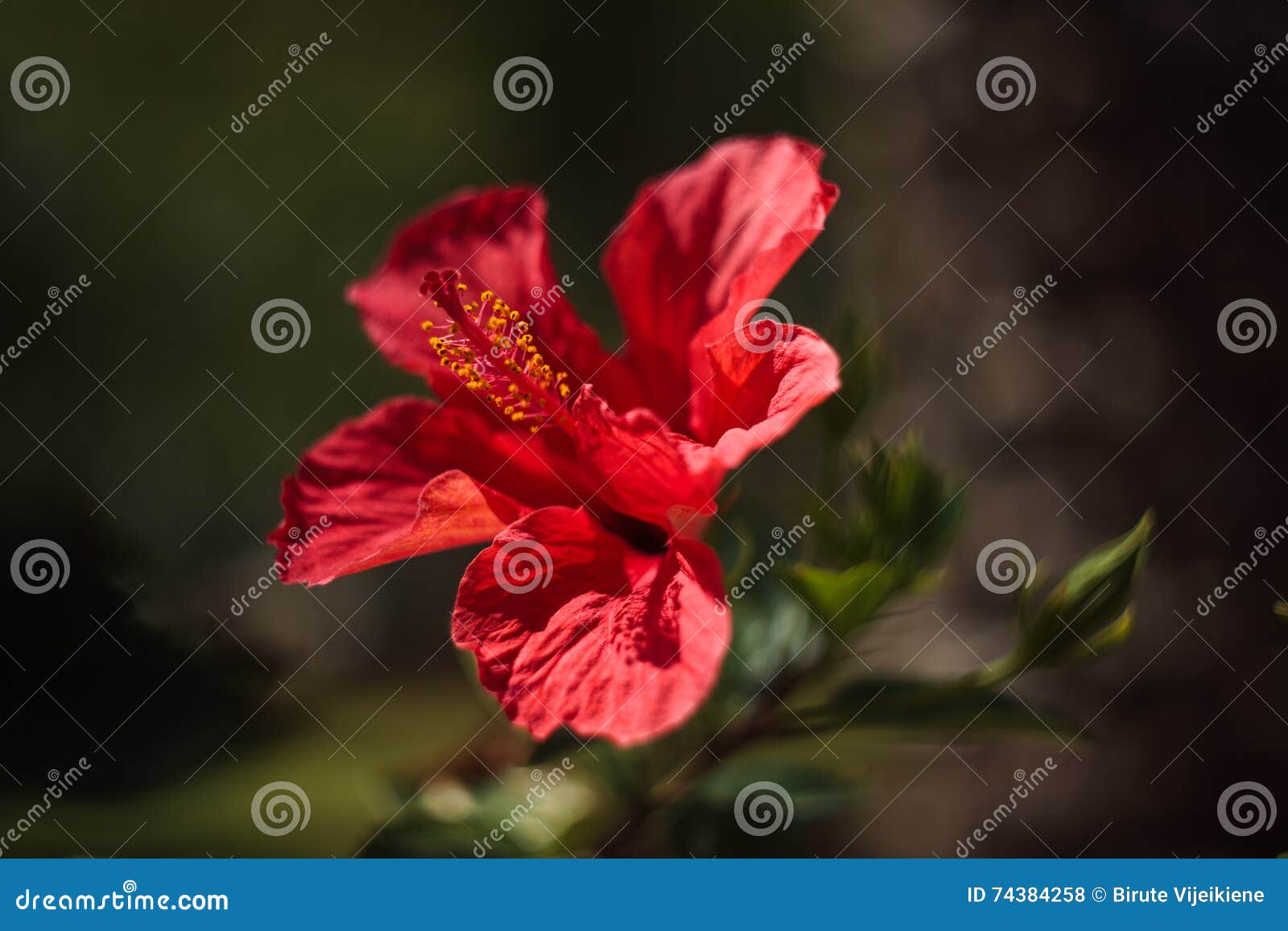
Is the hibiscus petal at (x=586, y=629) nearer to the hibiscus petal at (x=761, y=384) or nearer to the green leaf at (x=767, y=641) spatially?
the hibiscus petal at (x=761, y=384)

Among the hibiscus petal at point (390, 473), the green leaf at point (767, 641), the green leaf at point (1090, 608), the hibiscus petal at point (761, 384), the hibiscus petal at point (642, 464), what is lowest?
the hibiscus petal at point (390, 473)

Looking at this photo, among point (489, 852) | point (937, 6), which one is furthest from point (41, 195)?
point (937, 6)

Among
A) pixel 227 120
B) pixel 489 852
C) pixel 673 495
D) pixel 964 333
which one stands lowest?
pixel 489 852

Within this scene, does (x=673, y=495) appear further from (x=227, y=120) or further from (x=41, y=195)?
(x=227, y=120)

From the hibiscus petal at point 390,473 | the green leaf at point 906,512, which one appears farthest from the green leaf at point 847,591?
the hibiscus petal at point 390,473

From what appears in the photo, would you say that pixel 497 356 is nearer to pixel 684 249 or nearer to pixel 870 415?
pixel 684 249
